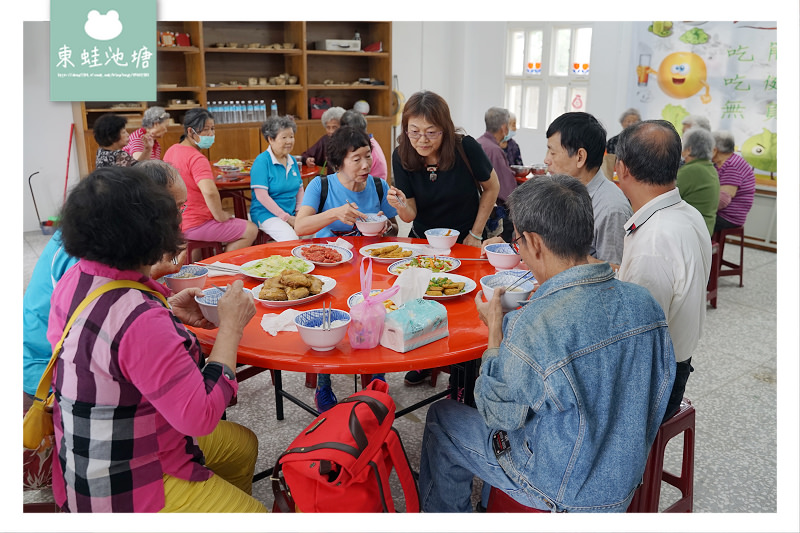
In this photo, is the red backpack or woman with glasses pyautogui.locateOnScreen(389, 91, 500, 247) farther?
woman with glasses pyautogui.locateOnScreen(389, 91, 500, 247)

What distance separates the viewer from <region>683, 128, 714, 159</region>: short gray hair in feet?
14.0

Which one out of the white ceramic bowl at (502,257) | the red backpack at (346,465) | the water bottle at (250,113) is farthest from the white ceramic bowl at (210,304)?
the water bottle at (250,113)

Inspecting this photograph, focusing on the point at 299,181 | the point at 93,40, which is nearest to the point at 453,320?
the point at 93,40

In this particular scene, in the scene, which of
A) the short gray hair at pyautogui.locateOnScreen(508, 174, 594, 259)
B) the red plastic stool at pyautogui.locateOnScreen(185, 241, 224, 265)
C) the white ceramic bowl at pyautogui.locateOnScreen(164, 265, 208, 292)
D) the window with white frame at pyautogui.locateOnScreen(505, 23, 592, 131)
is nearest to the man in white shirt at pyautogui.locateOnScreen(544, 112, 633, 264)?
the short gray hair at pyautogui.locateOnScreen(508, 174, 594, 259)

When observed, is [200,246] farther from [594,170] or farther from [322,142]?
[594,170]

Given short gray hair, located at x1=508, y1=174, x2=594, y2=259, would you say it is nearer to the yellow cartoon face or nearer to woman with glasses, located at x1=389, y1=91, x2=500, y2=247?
woman with glasses, located at x1=389, y1=91, x2=500, y2=247

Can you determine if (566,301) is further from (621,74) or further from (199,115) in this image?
(621,74)

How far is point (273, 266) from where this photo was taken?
2.42 meters

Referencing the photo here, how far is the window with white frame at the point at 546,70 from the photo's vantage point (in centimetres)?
805

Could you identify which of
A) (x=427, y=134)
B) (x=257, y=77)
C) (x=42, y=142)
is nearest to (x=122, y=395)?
(x=427, y=134)

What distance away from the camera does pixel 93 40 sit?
2404mm

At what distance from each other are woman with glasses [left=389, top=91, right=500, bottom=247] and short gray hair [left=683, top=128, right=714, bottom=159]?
6.20 feet

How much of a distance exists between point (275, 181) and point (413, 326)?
2.98m

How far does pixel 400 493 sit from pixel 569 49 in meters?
7.24
